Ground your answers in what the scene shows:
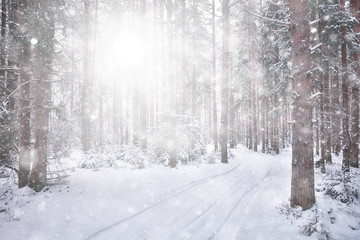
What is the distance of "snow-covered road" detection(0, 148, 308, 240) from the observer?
444 cm

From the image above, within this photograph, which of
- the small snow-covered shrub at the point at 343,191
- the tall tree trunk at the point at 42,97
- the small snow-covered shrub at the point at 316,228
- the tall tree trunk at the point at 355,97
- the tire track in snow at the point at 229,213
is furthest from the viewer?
the tall tree trunk at the point at 355,97

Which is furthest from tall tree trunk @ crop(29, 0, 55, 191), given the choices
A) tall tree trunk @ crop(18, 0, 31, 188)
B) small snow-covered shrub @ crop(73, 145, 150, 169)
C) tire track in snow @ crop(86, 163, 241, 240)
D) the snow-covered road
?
small snow-covered shrub @ crop(73, 145, 150, 169)

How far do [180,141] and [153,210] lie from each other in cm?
691

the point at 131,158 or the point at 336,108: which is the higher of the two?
the point at 336,108

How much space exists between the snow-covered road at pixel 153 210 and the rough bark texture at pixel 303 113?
1.02 metres

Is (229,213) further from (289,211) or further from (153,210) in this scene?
(153,210)

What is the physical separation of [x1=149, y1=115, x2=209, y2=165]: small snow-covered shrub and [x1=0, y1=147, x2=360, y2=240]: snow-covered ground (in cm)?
364

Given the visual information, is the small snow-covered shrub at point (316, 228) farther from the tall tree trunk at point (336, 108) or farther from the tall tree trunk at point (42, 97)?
the tall tree trunk at point (42, 97)

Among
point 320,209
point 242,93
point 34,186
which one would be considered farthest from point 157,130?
point 242,93

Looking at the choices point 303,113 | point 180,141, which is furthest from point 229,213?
point 180,141

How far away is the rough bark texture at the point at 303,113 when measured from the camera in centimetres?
523

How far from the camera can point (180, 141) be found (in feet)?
40.7

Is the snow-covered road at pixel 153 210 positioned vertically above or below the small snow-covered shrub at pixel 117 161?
below

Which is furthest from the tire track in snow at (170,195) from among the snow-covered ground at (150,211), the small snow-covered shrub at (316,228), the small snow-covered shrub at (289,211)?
the small snow-covered shrub at (316,228)
